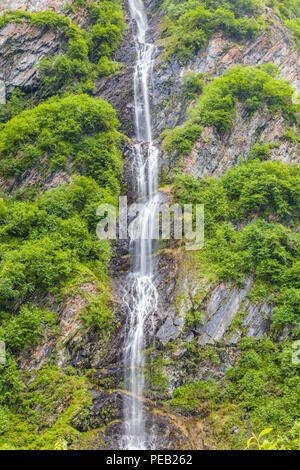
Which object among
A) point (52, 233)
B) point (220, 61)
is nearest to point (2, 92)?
point (52, 233)

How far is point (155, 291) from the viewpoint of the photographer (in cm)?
1589

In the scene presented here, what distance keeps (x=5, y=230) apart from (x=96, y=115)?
28.1 ft

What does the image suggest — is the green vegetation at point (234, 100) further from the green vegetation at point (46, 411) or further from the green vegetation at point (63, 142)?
the green vegetation at point (46, 411)

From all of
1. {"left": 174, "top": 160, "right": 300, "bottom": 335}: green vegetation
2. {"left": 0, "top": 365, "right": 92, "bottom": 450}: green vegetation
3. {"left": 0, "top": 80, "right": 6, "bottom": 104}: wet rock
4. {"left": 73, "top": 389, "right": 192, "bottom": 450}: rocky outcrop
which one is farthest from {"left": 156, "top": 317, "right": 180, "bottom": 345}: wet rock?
{"left": 0, "top": 80, "right": 6, "bottom": 104}: wet rock

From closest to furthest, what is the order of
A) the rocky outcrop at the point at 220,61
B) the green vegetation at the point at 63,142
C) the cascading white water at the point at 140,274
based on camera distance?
the cascading white water at the point at 140,274
the green vegetation at the point at 63,142
the rocky outcrop at the point at 220,61

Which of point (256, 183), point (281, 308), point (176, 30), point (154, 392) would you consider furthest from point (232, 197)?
point (176, 30)

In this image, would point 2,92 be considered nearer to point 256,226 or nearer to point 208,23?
point 208,23

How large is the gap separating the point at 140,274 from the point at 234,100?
12.3 metres

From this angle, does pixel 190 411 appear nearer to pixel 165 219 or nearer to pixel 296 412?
pixel 296 412

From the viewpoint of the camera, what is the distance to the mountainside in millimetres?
12516
